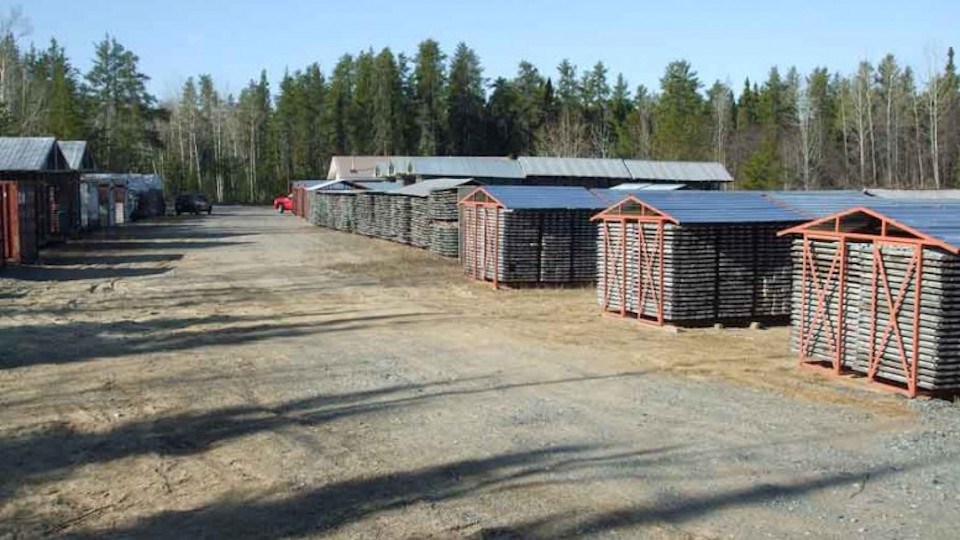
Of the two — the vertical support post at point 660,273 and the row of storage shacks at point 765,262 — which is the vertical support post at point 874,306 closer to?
the row of storage shacks at point 765,262

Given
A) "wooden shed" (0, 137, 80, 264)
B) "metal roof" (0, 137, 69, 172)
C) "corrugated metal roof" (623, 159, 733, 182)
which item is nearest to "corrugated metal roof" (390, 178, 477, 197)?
"wooden shed" (0, 137, 80, 264)

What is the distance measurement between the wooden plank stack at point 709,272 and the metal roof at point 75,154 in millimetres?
29833

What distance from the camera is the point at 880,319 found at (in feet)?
37.7

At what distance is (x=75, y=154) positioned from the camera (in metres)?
41.0

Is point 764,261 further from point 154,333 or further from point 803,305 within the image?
point 154,333

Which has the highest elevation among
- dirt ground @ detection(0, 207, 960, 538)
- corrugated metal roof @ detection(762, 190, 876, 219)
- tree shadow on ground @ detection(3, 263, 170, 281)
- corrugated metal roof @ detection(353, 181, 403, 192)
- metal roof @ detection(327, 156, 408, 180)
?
metal roof @ detection(327, 156, 408, 180)

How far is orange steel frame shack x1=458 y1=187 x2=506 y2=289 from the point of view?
22828 millimetres

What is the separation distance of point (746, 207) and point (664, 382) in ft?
23.1

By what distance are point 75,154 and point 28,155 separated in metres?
7.49

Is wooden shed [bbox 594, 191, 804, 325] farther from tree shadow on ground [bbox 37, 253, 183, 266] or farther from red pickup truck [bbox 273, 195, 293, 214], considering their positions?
red pickup truck [bbox 273, 195, 293, 214]

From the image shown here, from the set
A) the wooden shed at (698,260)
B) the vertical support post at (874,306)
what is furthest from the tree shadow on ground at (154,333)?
the vertical support post at (874,306)

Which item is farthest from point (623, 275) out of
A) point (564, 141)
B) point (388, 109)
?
point (388, 109)

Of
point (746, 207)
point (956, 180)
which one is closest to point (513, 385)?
point (746, 207)

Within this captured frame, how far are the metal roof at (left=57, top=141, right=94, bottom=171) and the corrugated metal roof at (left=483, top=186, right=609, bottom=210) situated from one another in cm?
2370
